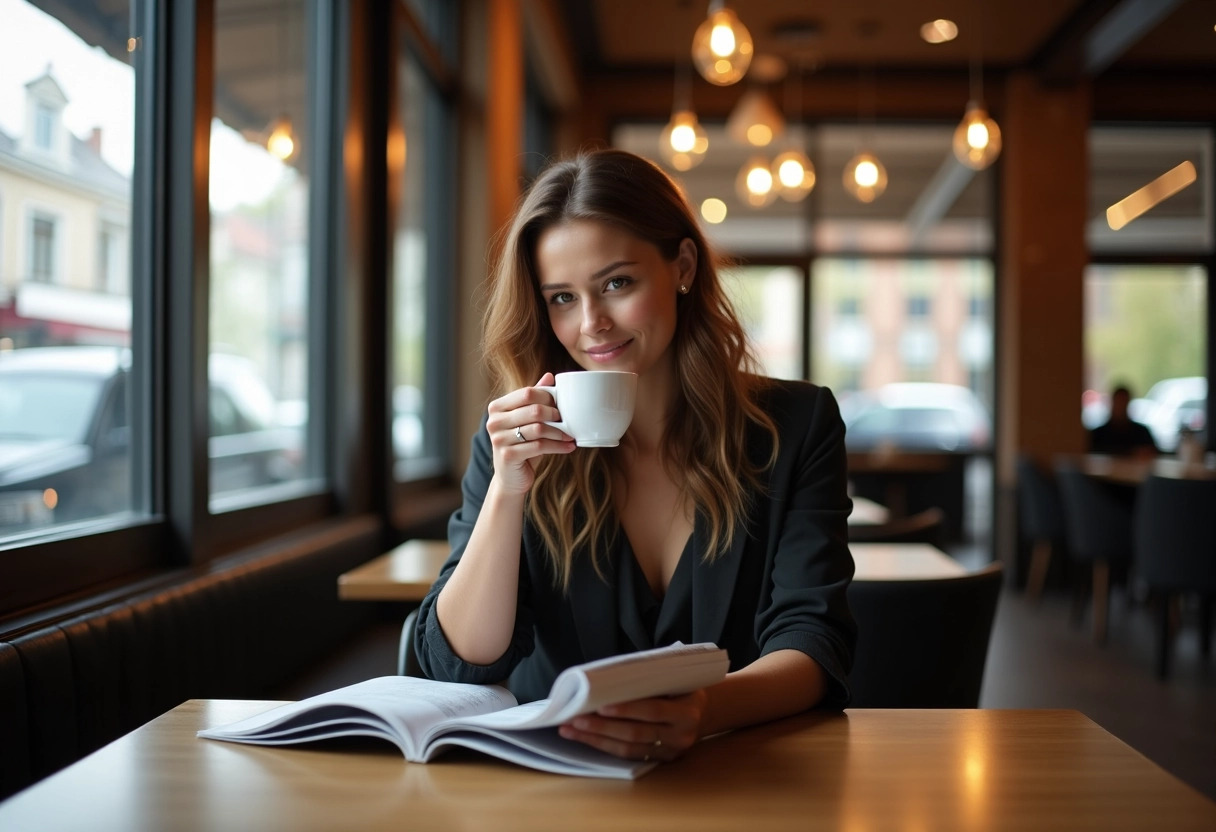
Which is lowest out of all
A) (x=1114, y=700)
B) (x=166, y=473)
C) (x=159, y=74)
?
(x=1114, y=700)

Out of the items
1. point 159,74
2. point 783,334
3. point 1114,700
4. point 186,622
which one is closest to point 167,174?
point 159,74

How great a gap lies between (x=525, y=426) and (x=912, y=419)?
7.45 metres

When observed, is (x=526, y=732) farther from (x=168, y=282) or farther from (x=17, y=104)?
(x=168, y=282)

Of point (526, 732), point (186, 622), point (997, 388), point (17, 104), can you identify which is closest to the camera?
point (526, 732)

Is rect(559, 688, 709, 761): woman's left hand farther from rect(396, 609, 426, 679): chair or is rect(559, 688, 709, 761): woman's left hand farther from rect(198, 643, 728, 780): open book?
rect(396, 609, 426, 679): chair

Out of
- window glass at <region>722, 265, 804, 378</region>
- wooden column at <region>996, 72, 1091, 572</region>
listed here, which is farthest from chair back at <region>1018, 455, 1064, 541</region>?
window glass at <region>722, 265, 804, 378</region>

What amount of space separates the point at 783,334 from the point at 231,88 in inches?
225

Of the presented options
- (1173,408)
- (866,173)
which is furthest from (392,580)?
(1173,408)

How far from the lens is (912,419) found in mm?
8258

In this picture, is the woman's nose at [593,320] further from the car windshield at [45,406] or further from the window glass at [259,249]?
the window glass at [259,249]

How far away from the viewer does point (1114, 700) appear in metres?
4.12

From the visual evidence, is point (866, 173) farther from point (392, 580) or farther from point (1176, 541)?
point (392, 580)

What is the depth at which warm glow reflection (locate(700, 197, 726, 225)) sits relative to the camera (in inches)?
320

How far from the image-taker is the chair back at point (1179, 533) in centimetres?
448
